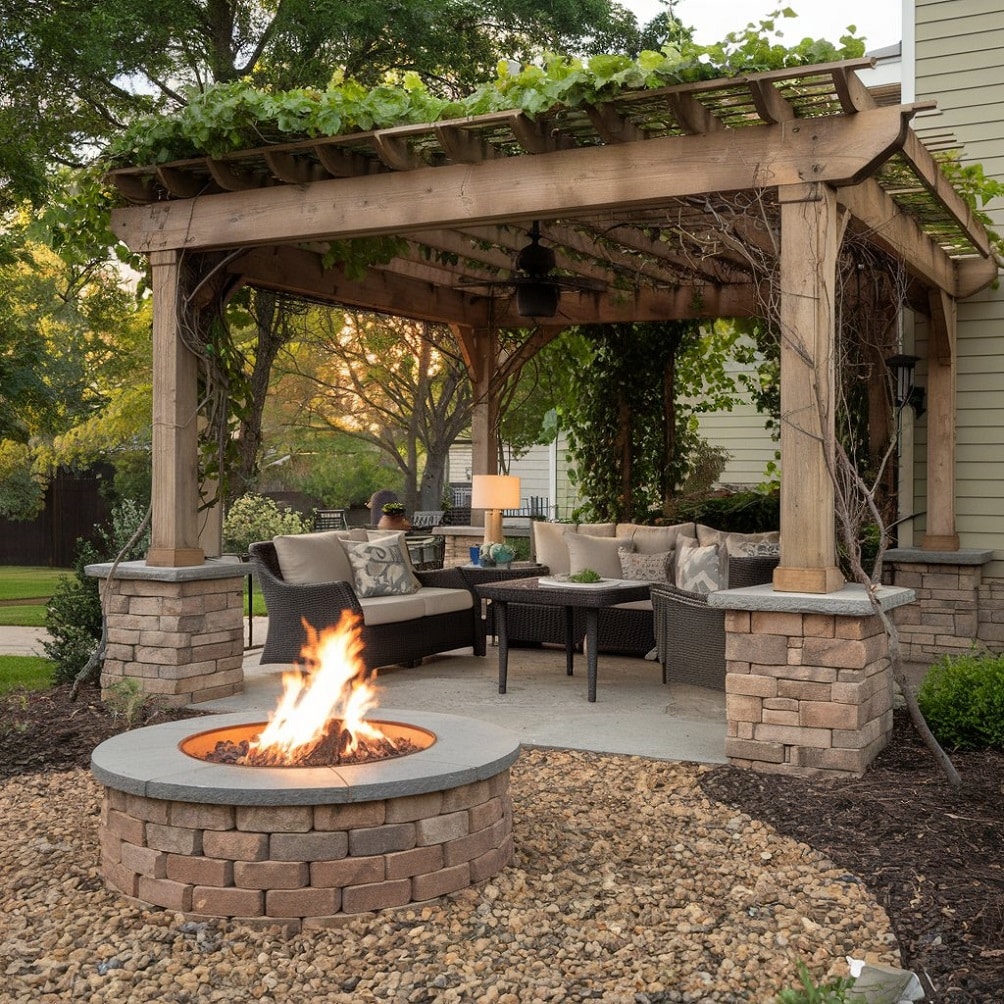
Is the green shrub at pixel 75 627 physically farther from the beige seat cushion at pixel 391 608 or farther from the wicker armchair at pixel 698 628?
the wicker armchair at pixel 698 628

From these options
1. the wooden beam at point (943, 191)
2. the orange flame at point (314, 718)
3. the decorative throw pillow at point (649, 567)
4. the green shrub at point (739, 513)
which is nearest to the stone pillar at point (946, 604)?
the decorative throw pillow at point (649, 567)

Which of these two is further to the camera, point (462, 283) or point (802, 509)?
point (462, 283)

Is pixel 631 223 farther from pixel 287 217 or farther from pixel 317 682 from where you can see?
pixel 317 682

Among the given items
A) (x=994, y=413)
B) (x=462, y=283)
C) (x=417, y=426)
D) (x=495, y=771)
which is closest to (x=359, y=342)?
(x=417, y=426)

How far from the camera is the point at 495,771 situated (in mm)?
3803

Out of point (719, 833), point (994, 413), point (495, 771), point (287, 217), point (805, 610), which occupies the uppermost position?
point (287, 217)

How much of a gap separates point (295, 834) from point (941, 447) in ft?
21.1

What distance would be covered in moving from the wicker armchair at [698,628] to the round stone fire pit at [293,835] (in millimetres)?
2616

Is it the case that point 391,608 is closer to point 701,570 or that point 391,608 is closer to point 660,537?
point 701,570

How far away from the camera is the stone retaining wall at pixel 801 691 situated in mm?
5008

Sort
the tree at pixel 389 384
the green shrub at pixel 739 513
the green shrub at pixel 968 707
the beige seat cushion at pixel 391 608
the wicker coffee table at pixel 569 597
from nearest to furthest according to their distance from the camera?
the green shrub at pixel 968 707 → the wicker coffee table at pixel 569 597 → the beige seat cushion at pixel 391 608 → the green shrub at pixel 739 513 → the tree at pixel 389 384

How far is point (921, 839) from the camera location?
416 cm

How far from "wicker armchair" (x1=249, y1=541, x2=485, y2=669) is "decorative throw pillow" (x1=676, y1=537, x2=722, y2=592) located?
1633 mm

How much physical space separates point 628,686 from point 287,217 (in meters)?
3.43
